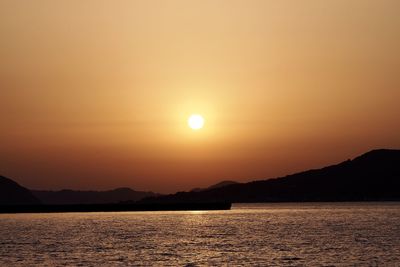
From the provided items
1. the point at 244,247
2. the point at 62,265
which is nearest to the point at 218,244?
the point at 244,247

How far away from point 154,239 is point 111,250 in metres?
24.0

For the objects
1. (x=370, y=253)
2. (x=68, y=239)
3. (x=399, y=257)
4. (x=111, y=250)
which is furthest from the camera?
(x=68, y=239)

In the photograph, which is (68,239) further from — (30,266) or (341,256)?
(341,256)

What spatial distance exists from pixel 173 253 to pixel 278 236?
34613mm

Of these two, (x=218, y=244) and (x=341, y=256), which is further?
(x=218, y=244)

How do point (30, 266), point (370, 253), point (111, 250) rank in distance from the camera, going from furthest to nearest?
point (111, 250) < point (370, 253) < point (30, 266)

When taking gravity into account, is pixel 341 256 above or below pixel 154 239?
below

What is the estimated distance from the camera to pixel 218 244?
10331 centimetres

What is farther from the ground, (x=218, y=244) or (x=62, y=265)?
(x=218, y=244)

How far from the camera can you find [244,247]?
9744cm

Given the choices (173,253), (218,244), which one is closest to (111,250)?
(173,253)

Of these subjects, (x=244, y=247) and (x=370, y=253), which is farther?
(x=244, y=247)

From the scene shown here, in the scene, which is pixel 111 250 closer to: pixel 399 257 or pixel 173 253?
pixel 173 253

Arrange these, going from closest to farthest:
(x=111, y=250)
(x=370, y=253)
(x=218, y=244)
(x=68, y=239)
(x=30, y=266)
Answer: (x=30, y=266) < (x=370, y=253) < (x=111, y=250) < (x=218, y=244) < (x=68, y=239)
